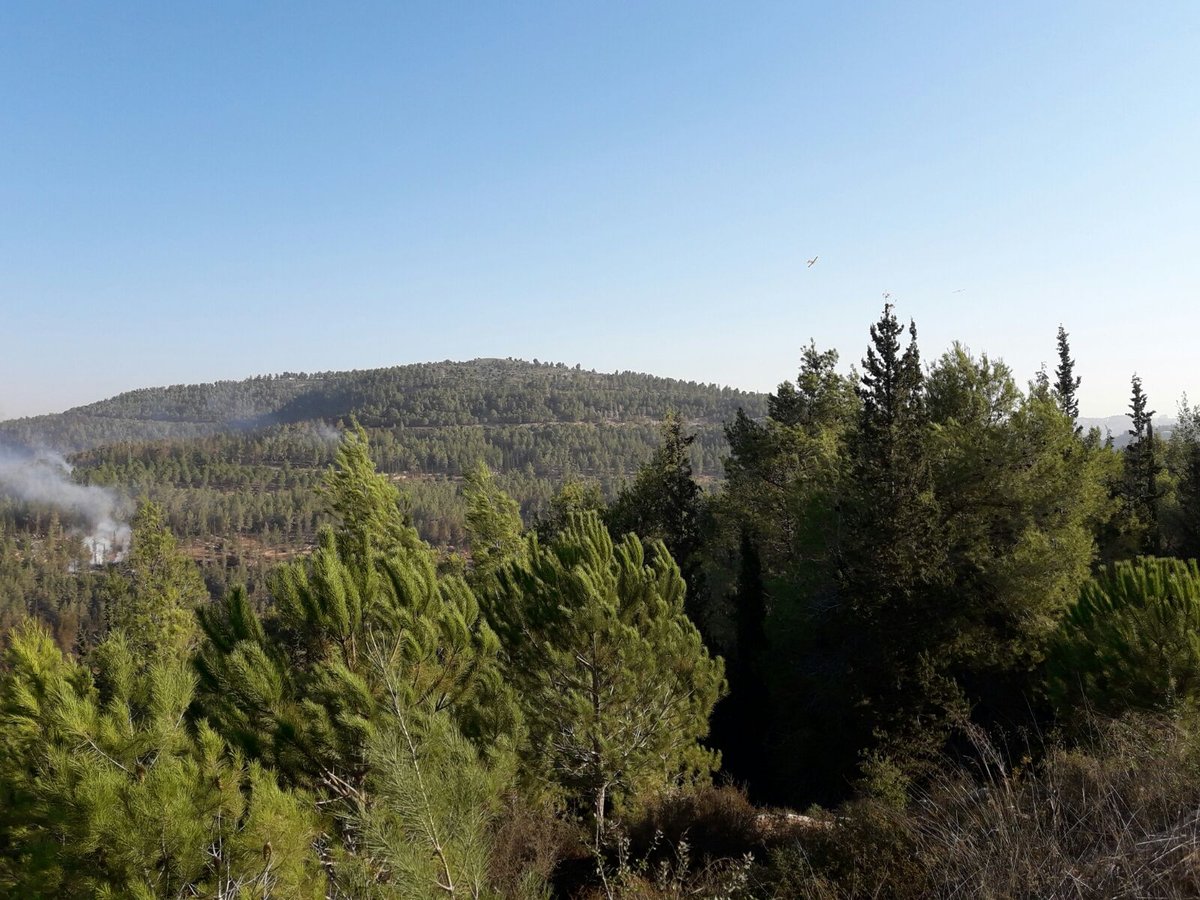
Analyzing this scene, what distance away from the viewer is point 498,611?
432 inches

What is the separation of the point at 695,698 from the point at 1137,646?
7.13m

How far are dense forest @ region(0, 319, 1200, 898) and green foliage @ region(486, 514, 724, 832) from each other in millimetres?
51

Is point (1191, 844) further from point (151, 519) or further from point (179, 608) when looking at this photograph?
point (151, 519)

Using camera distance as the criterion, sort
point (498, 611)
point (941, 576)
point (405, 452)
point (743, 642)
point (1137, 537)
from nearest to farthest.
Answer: point (498, 611)
point (941, 576)
point (743, 642)
point (1137, 537)
point (405, 452)

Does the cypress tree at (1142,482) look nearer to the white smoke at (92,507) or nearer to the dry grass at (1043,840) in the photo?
the dry grass at (1043,840)

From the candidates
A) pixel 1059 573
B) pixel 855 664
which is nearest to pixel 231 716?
pixel 855 664

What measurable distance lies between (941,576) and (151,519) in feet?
108

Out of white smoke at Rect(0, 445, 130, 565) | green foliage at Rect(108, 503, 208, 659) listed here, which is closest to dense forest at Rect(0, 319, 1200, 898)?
green foliage at Rect(108, 503, 208, 659)

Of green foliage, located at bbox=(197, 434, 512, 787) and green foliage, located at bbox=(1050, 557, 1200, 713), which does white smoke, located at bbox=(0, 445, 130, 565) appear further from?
green foliage, located at bbox=(1050, 557, 1200, 713)

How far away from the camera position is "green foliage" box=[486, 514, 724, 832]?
955 cm

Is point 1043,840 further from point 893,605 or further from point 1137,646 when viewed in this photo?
point 893,605

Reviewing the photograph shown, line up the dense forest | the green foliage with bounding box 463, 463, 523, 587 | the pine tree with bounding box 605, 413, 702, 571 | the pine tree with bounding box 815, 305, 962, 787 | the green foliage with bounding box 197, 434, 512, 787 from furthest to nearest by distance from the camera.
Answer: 1. the green foliage with bounding box 463, 463, 523, 587
2. the pine tree with bounding box 605, 413, 702, 571
3. the pine tree with bounding box 815, 305, 962, 787
4. the green foliage with bounding box 197, 434, 512, 787
5. the dense forest

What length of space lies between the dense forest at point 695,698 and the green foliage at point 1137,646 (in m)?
0.05

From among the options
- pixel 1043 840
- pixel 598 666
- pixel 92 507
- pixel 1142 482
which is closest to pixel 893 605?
pixel 598 666
